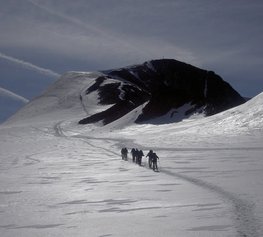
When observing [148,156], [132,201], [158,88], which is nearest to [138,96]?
[158,88]

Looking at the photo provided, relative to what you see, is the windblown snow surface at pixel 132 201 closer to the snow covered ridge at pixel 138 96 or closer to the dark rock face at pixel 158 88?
the snow covered ridge at pixel 138 96

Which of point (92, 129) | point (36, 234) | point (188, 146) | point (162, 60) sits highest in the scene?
point (162, 60)

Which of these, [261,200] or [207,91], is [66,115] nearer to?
[207,91]

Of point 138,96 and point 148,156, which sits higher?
point 138,96

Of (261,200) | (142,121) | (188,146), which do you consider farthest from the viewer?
(142,121)

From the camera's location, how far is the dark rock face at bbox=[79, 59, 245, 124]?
279ft

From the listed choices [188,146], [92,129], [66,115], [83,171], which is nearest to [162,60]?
[66,115]

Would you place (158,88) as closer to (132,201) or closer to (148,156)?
(148,156)

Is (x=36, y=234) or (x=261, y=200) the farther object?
(x=261, y=200)

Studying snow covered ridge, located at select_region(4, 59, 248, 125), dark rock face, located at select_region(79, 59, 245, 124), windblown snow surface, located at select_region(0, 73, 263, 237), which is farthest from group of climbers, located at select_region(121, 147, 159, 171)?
dark rock face, located at select_region(79, 59, 245, 124)

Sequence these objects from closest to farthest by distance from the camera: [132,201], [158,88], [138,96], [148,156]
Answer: [132,201] < [148,156] < [138,96] < [158,88]

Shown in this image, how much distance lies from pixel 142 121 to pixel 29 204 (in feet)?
205

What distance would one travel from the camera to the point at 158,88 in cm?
15650

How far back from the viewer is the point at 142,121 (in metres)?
75.8
